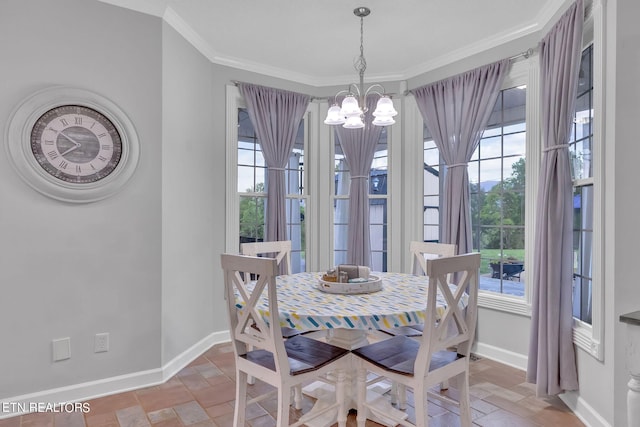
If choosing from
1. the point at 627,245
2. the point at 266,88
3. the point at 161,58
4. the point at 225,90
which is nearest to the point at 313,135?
the point at 266,88

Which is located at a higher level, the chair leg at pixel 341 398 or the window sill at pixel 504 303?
the window sill at pixel 504 303

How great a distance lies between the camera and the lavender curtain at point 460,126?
325 cm

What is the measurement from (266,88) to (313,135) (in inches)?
26.6

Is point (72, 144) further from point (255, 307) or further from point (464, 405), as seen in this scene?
point (464, 405)

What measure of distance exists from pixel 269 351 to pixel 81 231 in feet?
4.99

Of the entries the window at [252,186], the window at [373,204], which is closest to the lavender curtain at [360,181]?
the window at [373,204]

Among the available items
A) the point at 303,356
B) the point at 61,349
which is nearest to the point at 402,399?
the point at 303,356

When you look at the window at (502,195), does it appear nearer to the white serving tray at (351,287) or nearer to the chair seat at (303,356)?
the white serving tray at (351,287)

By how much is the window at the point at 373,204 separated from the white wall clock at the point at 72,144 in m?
2.13

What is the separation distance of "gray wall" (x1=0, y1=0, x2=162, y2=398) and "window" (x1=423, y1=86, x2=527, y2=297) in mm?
2613

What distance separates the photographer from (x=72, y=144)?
8.00ft

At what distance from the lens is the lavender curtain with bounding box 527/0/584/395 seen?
238 centimetres

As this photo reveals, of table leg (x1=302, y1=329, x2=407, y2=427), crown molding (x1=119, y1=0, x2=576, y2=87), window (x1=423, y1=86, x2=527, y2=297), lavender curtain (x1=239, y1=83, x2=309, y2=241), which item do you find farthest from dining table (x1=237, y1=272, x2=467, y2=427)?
crown molding (x1=119, y1=0, x2=576, y2=87)

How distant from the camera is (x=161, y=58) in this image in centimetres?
278
